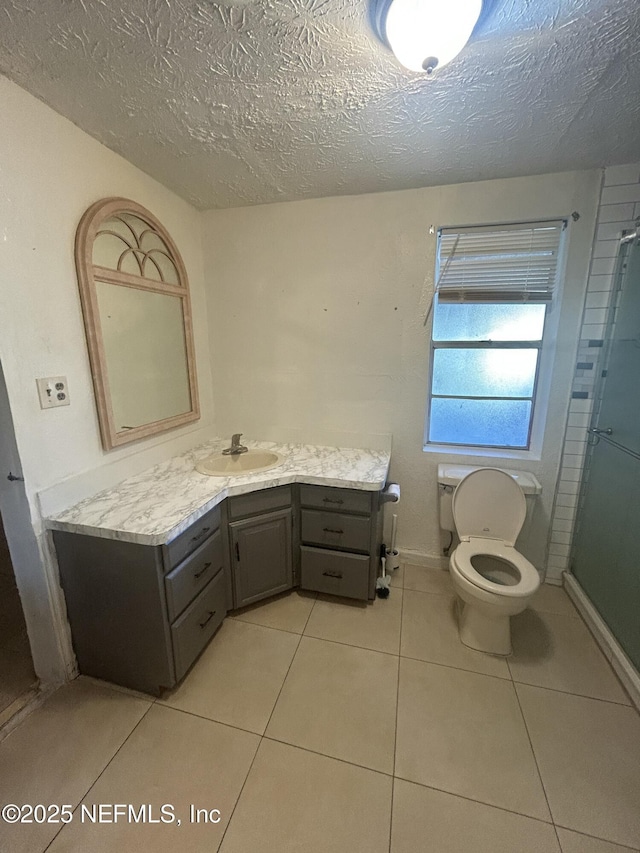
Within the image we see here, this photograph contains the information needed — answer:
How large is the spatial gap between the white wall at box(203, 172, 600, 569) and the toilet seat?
399mm

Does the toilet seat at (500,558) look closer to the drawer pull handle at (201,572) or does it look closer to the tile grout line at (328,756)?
the tile grout line at (328,756)

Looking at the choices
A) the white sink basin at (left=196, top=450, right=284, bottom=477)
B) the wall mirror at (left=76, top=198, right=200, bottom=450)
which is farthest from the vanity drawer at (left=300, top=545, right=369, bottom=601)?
the wall mirror at (left=76, top=198, right=200, bottom=450)

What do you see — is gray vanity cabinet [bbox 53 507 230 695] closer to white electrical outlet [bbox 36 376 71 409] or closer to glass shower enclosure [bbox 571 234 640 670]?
white electrical outlet [bbox 36 376 71 409]

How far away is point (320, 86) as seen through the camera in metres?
1.17

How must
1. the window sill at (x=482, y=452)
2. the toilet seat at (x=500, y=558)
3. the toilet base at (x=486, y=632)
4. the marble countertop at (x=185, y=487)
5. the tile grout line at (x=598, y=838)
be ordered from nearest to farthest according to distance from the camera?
1. the tile grout line at (x=598, y=838)
2. the marble countertop at (x=185, y=487)
3. the toilet seat at (x=500, y=558)
4. the toilet base at (x=486, y=632)
5. the window sill at (x=482, y=452)

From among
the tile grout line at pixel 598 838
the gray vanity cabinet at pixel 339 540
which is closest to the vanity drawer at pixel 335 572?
the gray vanity cabinet at pixel 339 540

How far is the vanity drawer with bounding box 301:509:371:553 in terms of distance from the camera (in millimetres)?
1836

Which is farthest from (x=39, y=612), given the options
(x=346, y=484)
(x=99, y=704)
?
(x=346, y=484)

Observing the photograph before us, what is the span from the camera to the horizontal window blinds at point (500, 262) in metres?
1.87

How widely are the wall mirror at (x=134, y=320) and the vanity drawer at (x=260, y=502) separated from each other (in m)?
0.63

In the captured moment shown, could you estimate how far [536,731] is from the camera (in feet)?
4.33

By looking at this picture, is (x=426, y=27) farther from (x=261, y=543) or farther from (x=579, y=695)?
(x=579, y=695)

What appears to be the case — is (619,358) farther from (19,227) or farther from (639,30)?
(19,227)

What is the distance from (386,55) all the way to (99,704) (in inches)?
101
